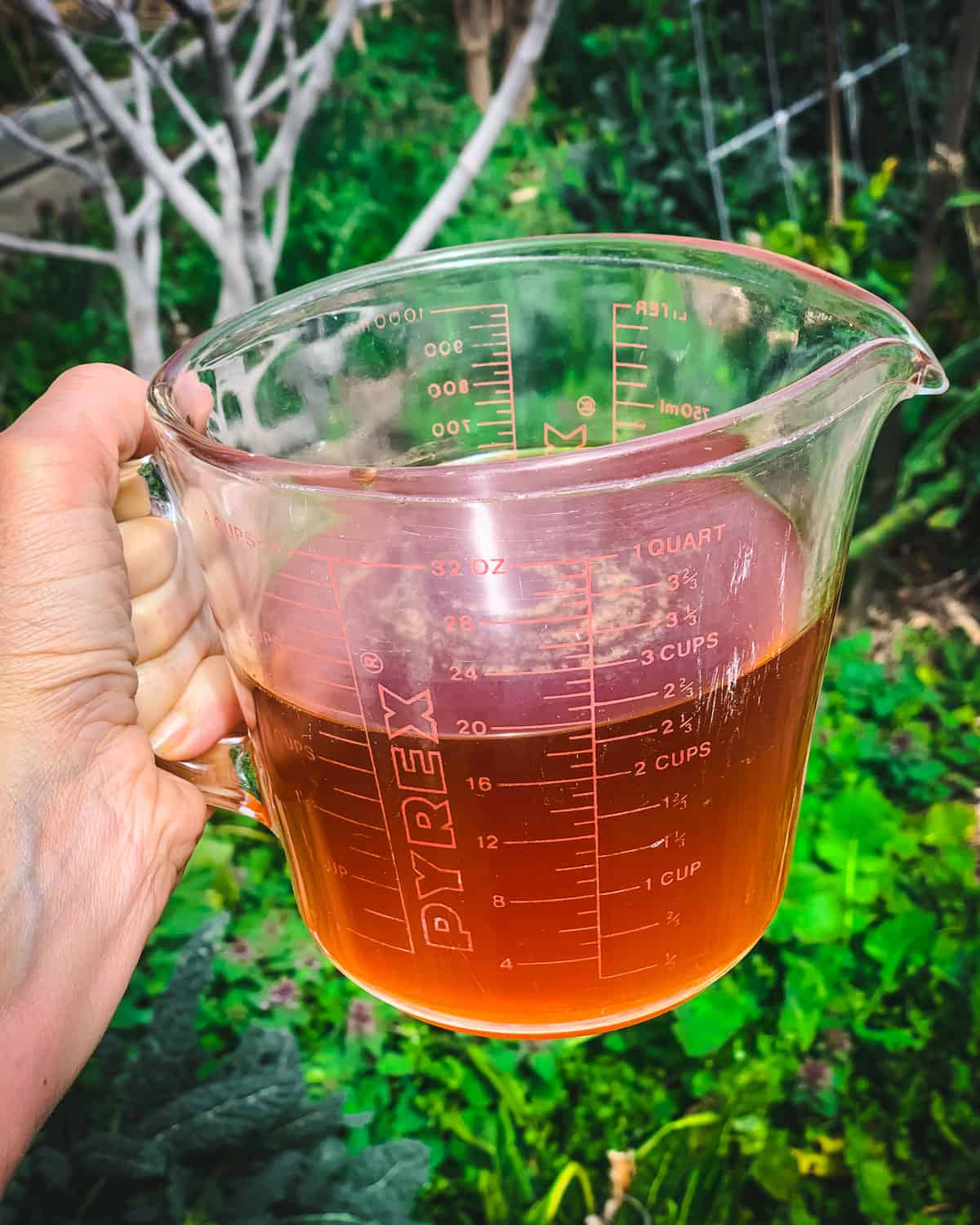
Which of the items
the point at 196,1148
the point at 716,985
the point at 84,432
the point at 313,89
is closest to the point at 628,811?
the point at 84,432

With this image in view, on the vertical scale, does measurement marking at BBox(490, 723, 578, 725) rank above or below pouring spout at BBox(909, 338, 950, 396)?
below

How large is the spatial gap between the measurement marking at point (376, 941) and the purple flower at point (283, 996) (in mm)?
892

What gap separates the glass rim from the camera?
44 cm

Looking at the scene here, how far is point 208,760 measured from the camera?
0.71m

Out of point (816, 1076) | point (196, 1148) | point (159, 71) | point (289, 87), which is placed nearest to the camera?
point (196, 1148)

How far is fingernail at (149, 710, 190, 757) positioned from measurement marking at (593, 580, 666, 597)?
1.14ft

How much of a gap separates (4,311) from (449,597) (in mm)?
2051

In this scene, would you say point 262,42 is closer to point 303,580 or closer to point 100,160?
point 100,160

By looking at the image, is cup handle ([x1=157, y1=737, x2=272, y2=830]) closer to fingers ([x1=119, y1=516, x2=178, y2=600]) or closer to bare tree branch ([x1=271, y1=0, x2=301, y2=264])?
fingers ([x1=119, y1=516, x2=178, y2=600])

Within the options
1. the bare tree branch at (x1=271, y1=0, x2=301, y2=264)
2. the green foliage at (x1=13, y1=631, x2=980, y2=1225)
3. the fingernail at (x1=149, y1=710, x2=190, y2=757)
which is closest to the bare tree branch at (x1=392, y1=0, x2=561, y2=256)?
the bare tree branch at (x1=271, y1=0, x2=301, y2=264)

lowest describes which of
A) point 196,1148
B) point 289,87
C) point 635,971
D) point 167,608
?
point 196,1148

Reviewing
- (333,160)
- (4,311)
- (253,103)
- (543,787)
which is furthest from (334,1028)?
(333,160)

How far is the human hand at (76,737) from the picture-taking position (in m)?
0.61

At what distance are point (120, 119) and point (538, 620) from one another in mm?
1463
